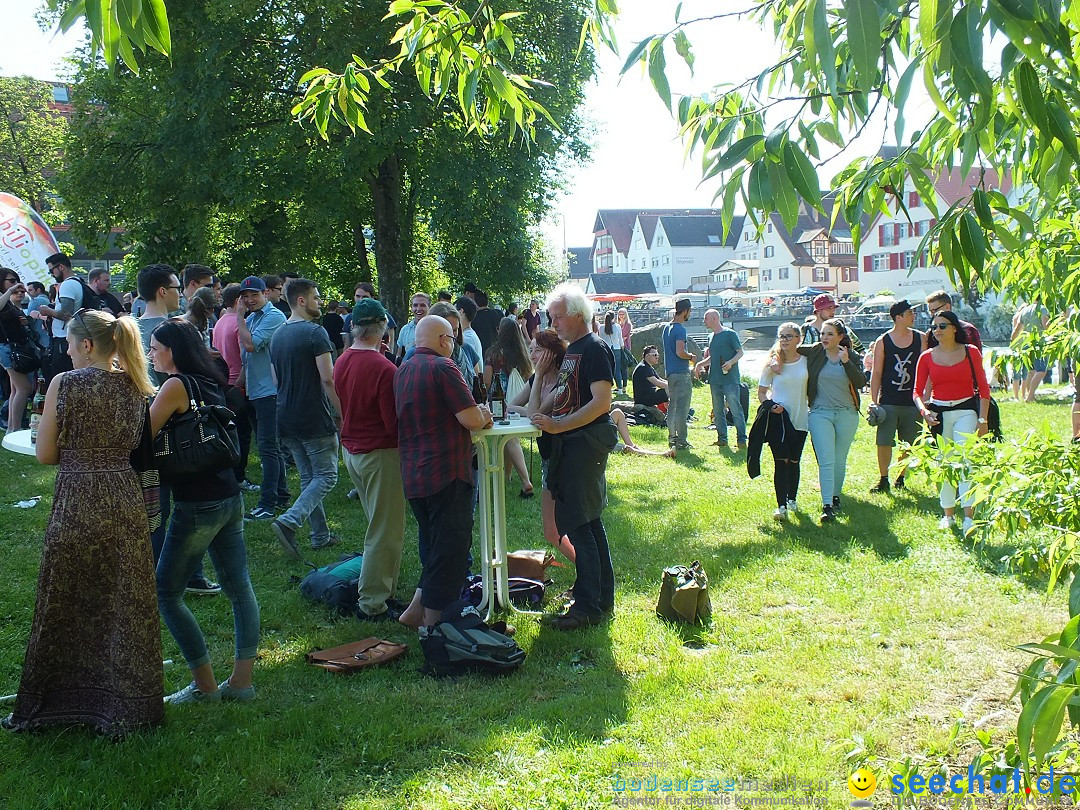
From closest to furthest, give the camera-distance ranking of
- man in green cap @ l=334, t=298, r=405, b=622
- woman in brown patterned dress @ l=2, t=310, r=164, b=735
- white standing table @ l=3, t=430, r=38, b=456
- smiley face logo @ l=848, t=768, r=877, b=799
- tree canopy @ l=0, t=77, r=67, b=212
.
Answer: smiley face logo @ l=848, t=768, r=877, b=799 → woman in brown patterned dress @ l=2, t=310, r=164, b=735 → white standing table @ l=3, t=430, r=38, b=456 → man in green cap @ l=334, t=298, r=405, b=622 → tree canopy @ l=0, t=77, r=67, b=212

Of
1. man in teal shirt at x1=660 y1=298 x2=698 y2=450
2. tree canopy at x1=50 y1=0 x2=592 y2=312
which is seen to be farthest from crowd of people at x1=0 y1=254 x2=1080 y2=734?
tree canopy at x1=50 y1=0 x2=592 y2=312

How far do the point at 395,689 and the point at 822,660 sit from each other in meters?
2.24

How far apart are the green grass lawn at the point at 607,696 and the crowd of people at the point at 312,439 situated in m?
0.21

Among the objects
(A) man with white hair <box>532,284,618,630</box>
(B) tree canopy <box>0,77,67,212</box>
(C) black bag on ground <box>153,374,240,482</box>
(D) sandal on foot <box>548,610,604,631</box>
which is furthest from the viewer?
(B) tree canopy <box>0,77,67,212</box>

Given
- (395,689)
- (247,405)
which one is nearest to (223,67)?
(247,405)

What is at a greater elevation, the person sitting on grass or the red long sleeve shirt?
the red long sleeve shirt

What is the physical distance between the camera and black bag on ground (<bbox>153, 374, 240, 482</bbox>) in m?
3.89

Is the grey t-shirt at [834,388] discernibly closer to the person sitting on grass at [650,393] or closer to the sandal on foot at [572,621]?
the sandal on foot at [572,621]

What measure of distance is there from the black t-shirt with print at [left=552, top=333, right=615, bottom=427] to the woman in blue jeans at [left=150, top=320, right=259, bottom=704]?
1906mm

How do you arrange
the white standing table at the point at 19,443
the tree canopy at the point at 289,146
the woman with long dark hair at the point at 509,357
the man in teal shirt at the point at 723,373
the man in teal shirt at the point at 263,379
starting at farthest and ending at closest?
the tree canopy at the point at 289,146 < the man in teal shirt at the point at 723,373 < the woman with long dark hair at the point at 509,357 < the man in teal shirt at the point at 263,379 < the white standing table at the point at 19,443

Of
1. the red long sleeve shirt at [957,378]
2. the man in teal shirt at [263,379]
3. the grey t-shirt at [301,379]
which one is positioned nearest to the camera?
the grey t-shirt at [301,379]

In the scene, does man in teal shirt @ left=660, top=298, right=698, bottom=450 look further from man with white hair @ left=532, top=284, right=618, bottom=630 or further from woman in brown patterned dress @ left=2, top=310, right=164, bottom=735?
woman in brown patterned dress @ left=2, top=310, right=164, bottom=735

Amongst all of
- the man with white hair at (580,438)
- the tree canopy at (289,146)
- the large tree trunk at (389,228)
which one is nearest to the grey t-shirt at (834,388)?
the man with white hair at (580,438)

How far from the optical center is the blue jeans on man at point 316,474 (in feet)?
21.8
